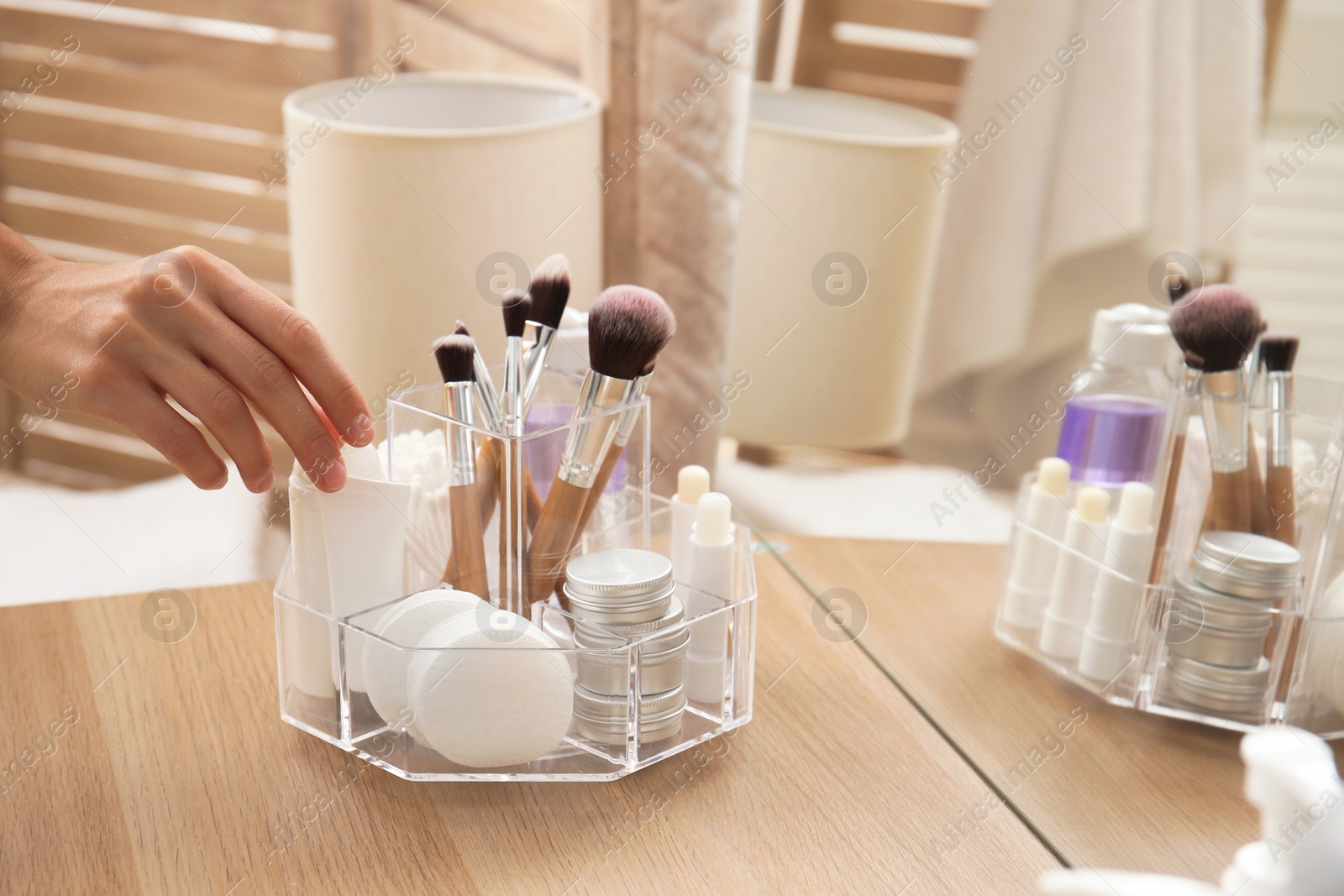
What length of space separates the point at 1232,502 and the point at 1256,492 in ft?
0.04

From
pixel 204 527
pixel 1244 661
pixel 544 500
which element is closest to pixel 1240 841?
pixel 1244 661

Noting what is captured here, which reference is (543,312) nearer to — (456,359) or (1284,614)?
(456,359)

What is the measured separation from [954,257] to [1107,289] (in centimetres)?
14

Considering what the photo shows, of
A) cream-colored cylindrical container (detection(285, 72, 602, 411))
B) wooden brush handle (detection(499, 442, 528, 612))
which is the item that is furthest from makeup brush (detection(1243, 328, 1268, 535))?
cream-colored cylindrical container (detection(285, 72, 602, 411))

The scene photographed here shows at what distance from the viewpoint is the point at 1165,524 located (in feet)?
1.87

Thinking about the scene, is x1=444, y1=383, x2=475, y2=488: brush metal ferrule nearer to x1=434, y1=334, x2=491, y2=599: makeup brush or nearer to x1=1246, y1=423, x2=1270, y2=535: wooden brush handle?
x1=434, y1=334, x2=491, y2=599: makeup brush

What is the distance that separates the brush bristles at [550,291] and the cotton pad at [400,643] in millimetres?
146

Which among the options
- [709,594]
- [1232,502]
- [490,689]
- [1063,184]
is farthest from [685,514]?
[1063,184]

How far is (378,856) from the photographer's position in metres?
0.47

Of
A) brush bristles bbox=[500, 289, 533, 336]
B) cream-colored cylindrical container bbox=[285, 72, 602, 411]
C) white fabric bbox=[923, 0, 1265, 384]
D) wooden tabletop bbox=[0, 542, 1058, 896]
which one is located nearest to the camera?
wooden tabletop bbox=[0, 542, 1058, 896]

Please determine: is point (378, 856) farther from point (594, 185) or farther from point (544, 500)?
point (594, 185)

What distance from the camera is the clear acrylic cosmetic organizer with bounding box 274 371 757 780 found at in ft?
1.66

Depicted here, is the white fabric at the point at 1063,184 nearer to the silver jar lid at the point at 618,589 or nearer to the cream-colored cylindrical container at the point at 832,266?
the cream-colored cylindrical container at the point at 832,266

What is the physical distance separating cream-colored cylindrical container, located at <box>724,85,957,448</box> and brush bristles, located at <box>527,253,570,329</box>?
291 mm
